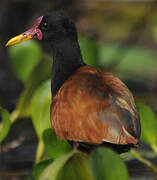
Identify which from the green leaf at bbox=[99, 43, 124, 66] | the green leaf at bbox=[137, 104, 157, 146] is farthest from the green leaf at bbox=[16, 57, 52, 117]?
the green leaf at bbox=[99, 43, 124, 66]

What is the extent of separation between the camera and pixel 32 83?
3.03 meters

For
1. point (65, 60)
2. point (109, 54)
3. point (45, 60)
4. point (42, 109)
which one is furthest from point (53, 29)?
point (109, 54)

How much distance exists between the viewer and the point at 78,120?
80.8 inches

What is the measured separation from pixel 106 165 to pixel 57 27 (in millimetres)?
925

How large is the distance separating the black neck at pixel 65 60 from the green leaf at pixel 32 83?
48 centimetres

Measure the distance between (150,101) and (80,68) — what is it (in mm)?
1674

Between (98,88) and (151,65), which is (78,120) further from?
(151,65)

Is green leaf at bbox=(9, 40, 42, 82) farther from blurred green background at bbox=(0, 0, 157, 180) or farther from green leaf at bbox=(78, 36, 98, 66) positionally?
green leaf at bbox=(78, 36, 98, 66)

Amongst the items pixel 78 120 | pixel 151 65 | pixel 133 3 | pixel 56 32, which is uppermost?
pixel 56 32

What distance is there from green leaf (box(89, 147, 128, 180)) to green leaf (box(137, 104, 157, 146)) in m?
0.74

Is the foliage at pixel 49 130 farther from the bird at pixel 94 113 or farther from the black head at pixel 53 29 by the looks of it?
the black head at pixel 53 29

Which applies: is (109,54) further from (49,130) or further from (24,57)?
(49,130)

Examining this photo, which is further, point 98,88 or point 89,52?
point 89,52

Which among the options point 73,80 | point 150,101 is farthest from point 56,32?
point 150,101
